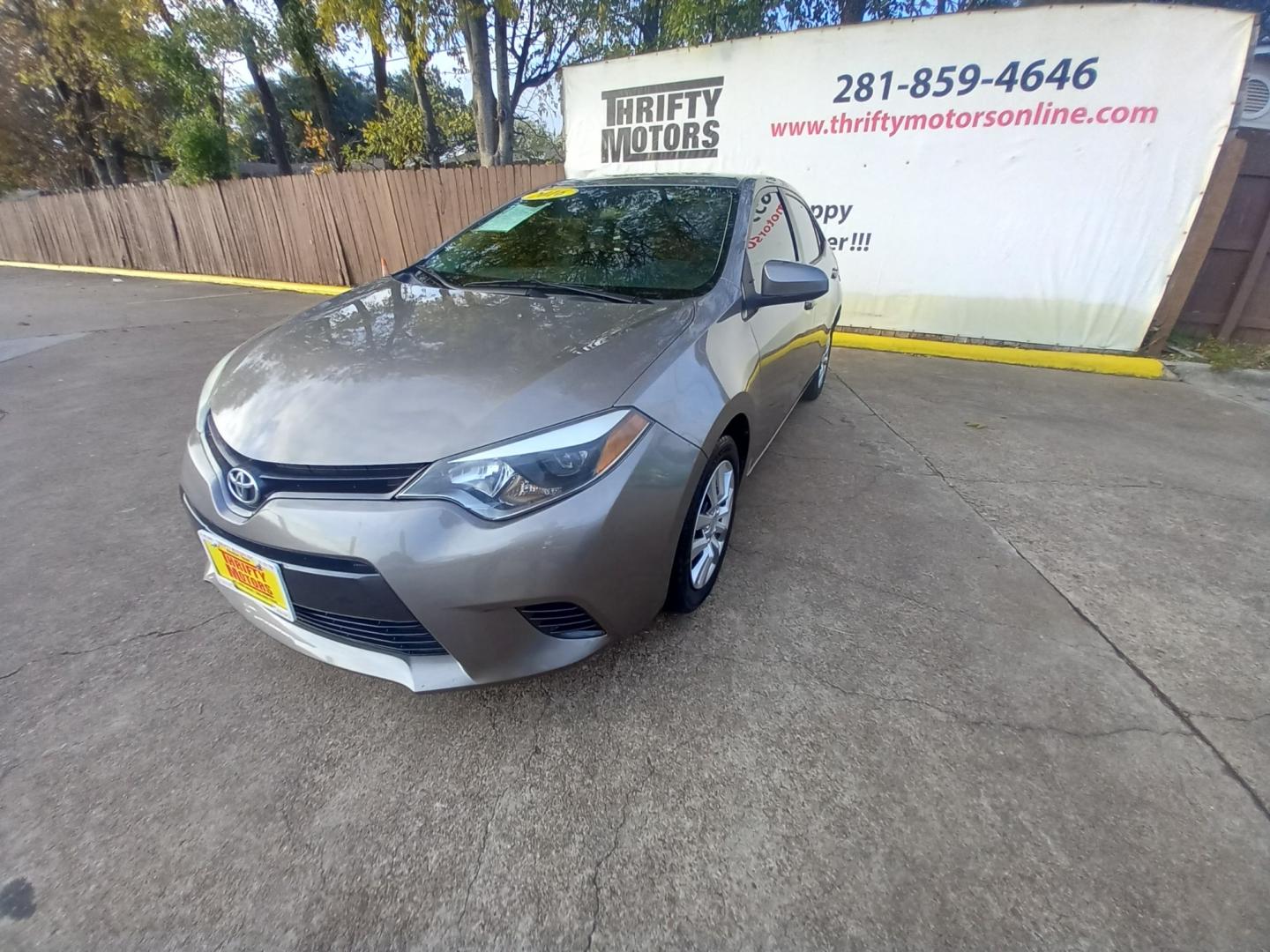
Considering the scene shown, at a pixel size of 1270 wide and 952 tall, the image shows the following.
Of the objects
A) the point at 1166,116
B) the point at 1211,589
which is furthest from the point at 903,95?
the point at 1211,589

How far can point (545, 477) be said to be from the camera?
1522mm

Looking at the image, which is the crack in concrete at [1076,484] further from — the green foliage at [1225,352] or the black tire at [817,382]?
the green foliage at [1225,352]

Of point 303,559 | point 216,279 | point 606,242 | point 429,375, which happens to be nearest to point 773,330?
point 606,242

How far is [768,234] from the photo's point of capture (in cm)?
296

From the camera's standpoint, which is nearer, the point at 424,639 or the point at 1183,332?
the point at 424,639

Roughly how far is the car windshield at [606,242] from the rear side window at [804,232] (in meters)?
0.81

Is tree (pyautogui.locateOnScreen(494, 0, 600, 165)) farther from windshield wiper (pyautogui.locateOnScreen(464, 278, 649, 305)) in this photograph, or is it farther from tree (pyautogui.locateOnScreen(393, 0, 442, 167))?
windshield wiper (pyautogui.locateOnScreen(464, 278, 649, 305))

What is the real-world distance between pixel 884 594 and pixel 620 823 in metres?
1.45

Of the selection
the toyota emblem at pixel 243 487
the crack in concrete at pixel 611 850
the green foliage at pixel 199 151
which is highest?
the green foliage at pixel 199 151

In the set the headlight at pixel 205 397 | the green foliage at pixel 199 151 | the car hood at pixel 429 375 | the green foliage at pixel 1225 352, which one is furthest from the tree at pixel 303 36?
the green foliage at pixel 1225 352

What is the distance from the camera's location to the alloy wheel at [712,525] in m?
2.14

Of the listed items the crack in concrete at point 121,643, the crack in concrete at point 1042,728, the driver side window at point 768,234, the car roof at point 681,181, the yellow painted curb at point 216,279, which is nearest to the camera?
the crack in concrete at point 1042,728

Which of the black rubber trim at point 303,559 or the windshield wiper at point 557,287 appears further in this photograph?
the windshield wiper at point 557,287

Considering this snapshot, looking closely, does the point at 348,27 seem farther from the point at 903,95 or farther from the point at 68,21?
the point at 68,21
